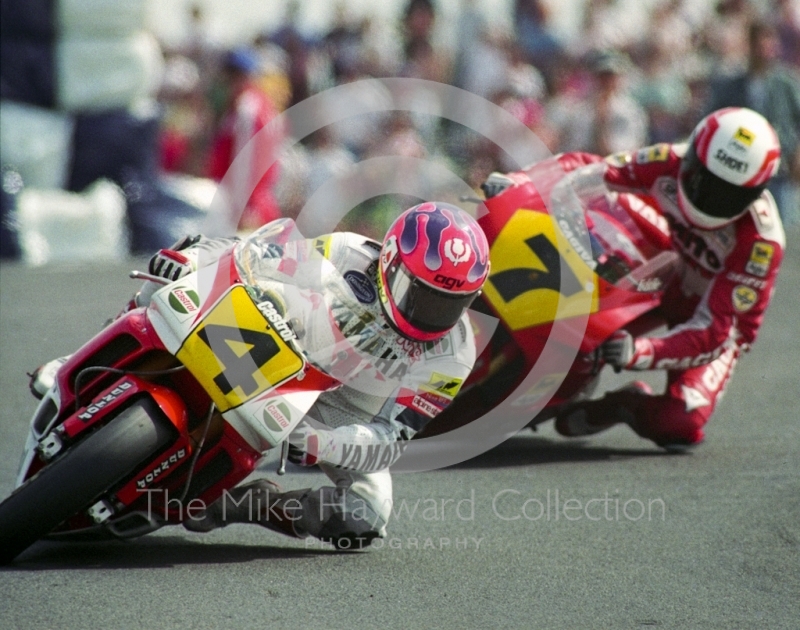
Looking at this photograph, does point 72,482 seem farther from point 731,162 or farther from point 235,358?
point 731,162

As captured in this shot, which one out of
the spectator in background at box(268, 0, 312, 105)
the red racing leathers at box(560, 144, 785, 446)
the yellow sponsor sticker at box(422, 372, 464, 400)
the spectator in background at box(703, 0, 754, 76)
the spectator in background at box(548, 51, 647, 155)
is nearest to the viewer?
the yellow sponsor sticker at box(422, 372, 464, 400)

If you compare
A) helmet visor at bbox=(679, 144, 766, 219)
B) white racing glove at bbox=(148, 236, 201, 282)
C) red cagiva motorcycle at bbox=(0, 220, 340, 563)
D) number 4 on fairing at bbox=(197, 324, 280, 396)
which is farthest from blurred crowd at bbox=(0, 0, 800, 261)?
number 4 on fairing at bbox=(197, 324, 280, 396)

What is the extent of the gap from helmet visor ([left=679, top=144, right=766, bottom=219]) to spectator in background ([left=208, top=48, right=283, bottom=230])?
5338 mm

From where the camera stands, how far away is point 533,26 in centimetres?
1458

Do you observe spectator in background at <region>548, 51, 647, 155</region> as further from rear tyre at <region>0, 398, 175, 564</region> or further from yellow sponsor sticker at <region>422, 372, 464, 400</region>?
rear tyre at <region>0, 398, 175, 564</region>

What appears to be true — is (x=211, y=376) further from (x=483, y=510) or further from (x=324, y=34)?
(x=324, y=34)

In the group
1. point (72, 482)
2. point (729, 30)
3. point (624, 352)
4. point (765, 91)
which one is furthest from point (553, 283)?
point (729, 30)

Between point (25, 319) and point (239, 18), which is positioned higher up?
point (239, 18)

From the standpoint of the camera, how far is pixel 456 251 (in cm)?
459

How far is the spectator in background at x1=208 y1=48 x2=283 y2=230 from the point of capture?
10984mm

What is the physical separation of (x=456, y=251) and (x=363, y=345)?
53 cm

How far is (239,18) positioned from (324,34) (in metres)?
1.40

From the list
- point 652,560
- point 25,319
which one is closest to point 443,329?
point 652,560

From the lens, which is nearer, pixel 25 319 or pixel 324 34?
pixel 25 319
